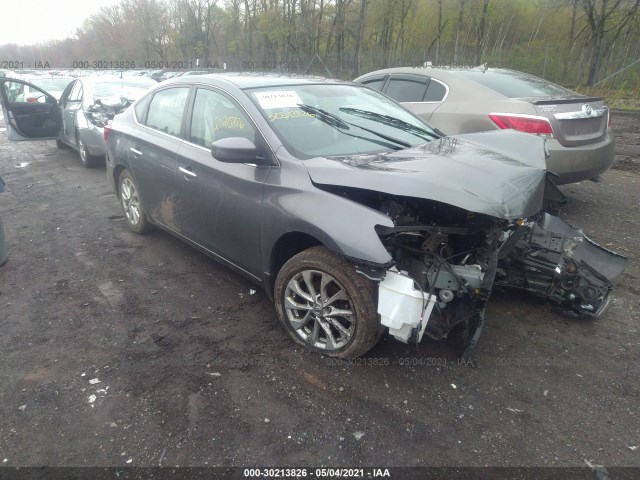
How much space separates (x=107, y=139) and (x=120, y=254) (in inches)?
55.9

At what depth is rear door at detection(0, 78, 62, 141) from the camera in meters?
8.24

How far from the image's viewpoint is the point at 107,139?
16.7 feet

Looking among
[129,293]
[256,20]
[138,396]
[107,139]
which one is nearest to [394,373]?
[138,396]

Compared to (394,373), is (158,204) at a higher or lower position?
higher

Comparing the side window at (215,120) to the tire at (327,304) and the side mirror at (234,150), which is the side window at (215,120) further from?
the tire at (327,304)

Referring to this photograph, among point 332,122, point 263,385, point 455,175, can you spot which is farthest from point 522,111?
point 263,385

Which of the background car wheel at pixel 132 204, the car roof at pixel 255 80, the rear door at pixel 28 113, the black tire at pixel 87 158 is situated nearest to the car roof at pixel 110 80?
the rear door at pixel 28 113

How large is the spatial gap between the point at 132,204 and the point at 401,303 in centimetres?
366

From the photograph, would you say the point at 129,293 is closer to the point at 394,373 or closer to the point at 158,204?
the point at 158,204

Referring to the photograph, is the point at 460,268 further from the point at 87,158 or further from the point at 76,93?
the point at 76,93

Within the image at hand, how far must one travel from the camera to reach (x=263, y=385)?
8.94 feet

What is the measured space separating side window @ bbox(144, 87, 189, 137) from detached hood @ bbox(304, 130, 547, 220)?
1.69m

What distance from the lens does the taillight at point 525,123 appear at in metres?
4.75

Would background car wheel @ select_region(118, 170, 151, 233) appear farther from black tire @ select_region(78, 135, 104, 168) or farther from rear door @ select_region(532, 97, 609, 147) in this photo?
rear door @ select_region(532, 97, 609, 147)
